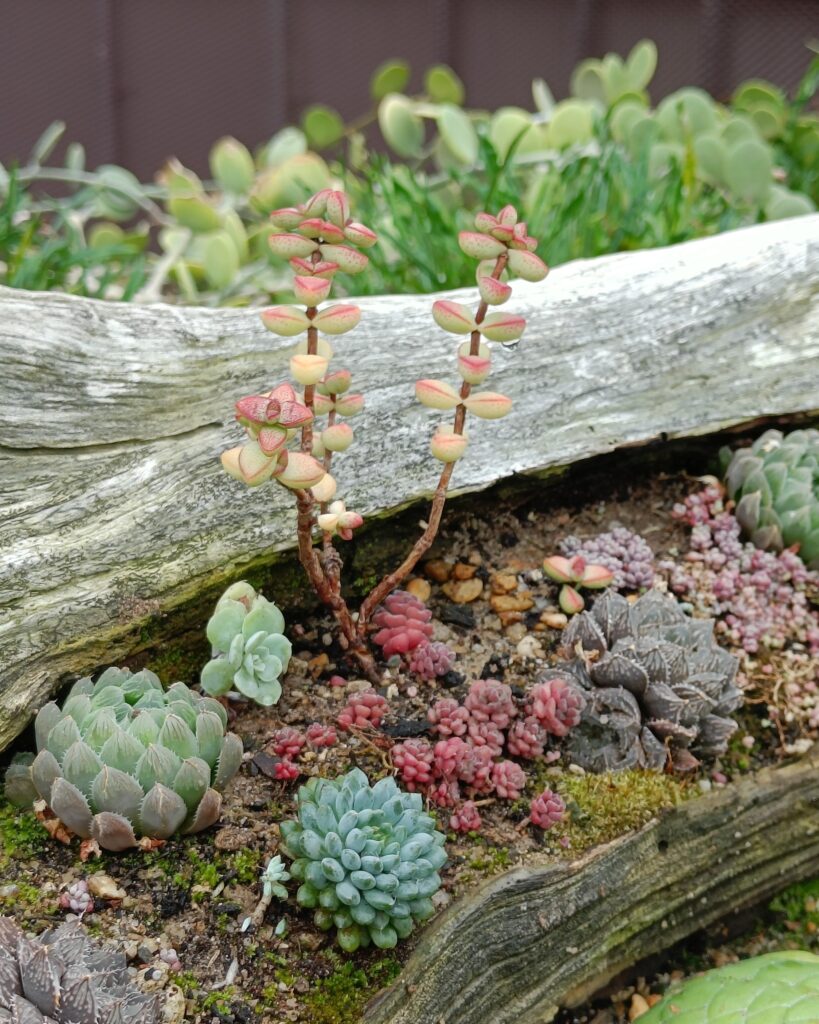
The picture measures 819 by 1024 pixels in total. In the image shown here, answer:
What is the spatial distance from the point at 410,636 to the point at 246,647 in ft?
1.22

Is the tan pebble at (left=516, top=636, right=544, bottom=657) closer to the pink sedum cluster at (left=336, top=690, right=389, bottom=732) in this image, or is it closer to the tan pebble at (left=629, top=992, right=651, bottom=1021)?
the pink sedum cluster at (left=336, top=690, right=389, bottom=732)

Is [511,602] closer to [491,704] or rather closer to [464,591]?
[464,591]

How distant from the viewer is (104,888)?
1616 mm

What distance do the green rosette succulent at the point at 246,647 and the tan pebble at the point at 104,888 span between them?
38 cm

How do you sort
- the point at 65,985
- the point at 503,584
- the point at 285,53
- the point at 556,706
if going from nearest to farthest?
1. the point at 65,985
2. the point at 556,706
3. the point at 503,584
4. the point at 285,53

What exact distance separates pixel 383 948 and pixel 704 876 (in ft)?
2.50

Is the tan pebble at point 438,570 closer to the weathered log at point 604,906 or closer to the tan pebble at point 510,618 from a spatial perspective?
the tan pebble at point 510,618

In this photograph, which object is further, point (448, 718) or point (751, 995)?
point (448, 718)

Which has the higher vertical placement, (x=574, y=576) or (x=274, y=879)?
(x=574, y=576)

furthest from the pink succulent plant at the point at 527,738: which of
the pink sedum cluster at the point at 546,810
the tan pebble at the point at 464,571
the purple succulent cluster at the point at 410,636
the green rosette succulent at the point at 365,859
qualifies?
the tan pebble at the point at 464,571

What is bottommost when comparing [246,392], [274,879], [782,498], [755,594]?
[274,879]

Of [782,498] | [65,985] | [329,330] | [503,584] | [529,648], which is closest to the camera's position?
[65,985]

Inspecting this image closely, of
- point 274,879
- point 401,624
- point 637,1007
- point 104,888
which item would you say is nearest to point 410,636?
point 401,624

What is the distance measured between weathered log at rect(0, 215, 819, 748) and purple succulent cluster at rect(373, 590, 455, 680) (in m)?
0.20
